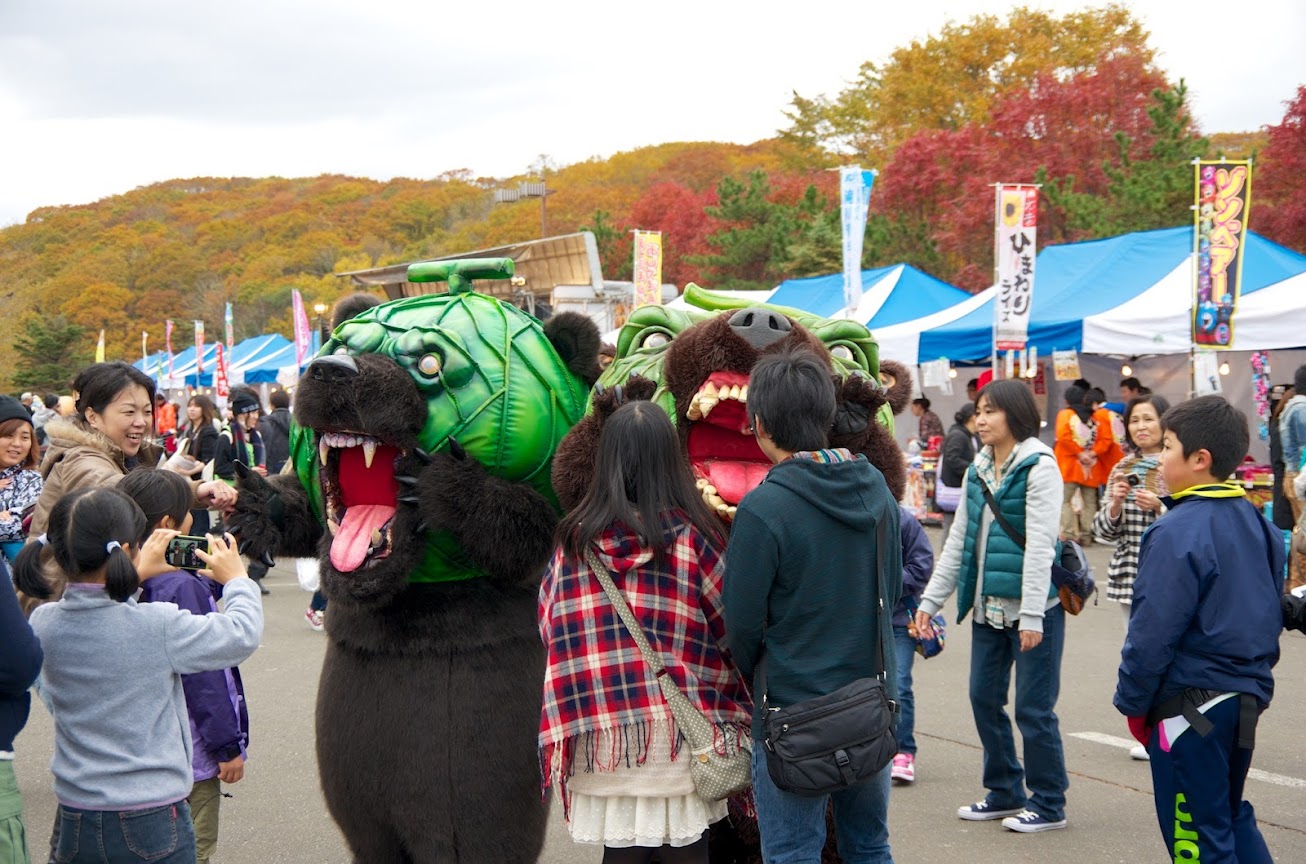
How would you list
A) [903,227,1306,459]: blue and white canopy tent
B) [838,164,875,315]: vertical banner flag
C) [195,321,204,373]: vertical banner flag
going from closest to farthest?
[903,227,1306,459]: blue and white canopy tent, [838,164,875,315]: vertical banner flag, [195,321,204,373]: vertical banner flag

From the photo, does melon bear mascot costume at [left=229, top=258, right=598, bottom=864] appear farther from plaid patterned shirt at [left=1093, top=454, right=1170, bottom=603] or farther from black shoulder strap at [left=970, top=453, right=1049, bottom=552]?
plaid patterned shirt at [left=1093, top=454, right=1170, bottom=603]

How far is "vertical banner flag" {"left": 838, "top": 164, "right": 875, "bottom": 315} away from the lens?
42.0ft

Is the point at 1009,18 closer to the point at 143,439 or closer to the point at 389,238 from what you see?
the point at 143,439

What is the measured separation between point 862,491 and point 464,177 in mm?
73376

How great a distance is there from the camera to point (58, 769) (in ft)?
9.41

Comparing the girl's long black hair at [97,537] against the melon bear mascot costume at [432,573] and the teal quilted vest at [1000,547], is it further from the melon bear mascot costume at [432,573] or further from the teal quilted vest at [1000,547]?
the teal quilted vest at [1000,547]

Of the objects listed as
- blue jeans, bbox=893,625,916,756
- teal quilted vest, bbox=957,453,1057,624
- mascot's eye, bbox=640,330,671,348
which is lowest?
blue jeans, bbox=893,625,916,756

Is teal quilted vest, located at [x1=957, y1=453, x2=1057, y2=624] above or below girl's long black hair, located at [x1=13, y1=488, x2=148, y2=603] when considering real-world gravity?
below

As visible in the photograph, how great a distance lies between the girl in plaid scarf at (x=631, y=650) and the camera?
2818mm

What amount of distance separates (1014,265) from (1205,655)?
8.70 m

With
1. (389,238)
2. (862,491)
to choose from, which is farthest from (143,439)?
(389,238)

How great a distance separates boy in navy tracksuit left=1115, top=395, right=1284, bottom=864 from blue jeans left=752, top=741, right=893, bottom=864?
35.9 inches

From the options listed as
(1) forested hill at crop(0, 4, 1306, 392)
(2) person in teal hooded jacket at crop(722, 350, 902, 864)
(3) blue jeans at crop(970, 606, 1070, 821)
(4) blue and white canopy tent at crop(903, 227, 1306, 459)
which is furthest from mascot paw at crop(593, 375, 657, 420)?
(1) forested hill at crop(0, 4, 1306, 392)

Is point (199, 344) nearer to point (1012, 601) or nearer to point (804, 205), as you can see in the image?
point (804, 205)
